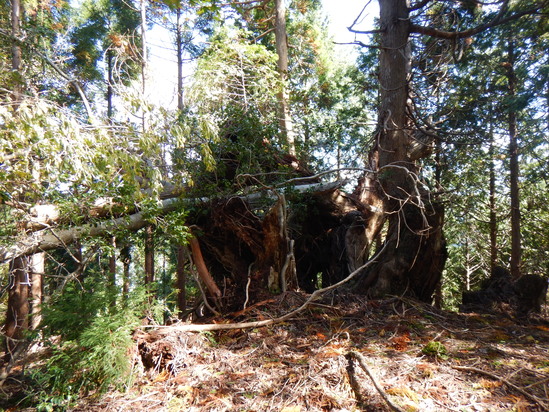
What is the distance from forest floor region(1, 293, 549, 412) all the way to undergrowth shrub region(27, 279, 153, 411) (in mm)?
141

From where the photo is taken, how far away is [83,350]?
284 cm

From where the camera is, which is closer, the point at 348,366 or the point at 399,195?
the point at 348,366

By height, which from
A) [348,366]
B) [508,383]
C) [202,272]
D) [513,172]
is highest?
[513,172]

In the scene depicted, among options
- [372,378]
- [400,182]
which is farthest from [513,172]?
[372,378]

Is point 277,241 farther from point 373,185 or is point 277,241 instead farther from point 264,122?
point 264,122

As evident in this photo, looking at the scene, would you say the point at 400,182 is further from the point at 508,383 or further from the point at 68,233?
the point at 68,233

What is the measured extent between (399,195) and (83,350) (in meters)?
4.94

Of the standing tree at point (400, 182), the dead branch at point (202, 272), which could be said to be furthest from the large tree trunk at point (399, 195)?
the dead branch at point (202, 272)

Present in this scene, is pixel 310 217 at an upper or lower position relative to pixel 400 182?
lower

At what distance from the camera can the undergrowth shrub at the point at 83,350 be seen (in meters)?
2.67

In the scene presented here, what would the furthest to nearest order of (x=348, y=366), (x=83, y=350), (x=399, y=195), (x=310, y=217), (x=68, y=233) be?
1. (x=310, y=217)
2. (x=399, y=195)
3. (x=68, y=233)
4. (x=83, y=350)
5. (x=348, y=366)

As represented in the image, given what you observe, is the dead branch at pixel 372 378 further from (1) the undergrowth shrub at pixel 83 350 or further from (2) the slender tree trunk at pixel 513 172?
(2) the slender tree trunk at pixel 513 172

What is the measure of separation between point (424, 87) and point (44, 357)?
393 inches

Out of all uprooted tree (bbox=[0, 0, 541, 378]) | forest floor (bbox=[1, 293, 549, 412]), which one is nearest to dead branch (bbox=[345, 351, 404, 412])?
forest floor (bbox=[1, 293, 549, 412])
